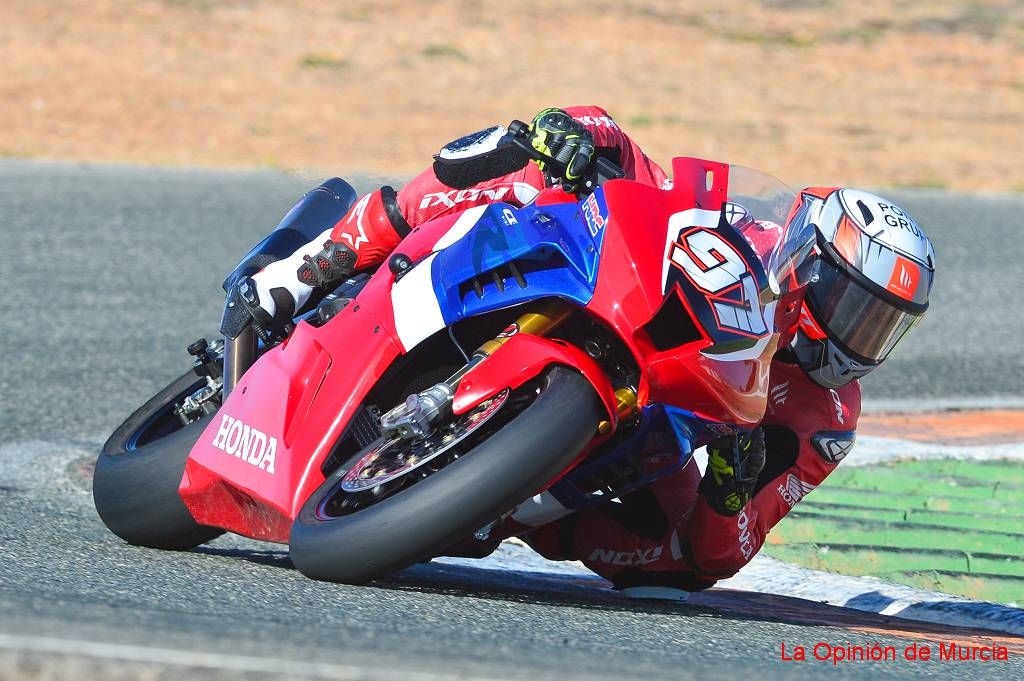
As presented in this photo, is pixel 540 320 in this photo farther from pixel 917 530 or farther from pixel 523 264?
pixel 917 530

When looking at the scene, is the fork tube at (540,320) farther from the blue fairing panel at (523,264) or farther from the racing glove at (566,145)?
the racing glove at (566,145)

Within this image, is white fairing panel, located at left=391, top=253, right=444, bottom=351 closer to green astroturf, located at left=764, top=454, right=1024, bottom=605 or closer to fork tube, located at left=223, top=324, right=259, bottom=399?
fork tube, located at left=223, top=324, right=259, bottom=399

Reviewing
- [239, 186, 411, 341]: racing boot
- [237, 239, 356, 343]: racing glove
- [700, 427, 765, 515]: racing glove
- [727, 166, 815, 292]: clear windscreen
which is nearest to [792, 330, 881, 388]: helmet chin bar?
[727, 166, 815, 292]: clear windscreen

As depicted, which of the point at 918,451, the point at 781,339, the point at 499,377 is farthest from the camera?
the point at 918,451

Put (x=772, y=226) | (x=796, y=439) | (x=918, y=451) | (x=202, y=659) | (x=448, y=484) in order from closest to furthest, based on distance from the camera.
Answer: (x=202, y=659), (x=448, y=484), (x=772, y=226), (x=796, y=439), (x=918, y=451)

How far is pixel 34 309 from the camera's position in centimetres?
752

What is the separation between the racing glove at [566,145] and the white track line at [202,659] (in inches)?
63.9

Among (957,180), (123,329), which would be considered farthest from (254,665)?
(957,180)

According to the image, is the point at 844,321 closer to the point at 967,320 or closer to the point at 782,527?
the point at 782,527

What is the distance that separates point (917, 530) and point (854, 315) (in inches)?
49.8

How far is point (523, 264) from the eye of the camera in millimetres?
3486

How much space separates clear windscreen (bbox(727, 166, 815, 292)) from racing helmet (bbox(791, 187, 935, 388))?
4 centimetres

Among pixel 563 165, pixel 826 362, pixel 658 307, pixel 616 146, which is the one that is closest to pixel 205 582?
pixel 658 307

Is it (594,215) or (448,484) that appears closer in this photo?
(448,484)
